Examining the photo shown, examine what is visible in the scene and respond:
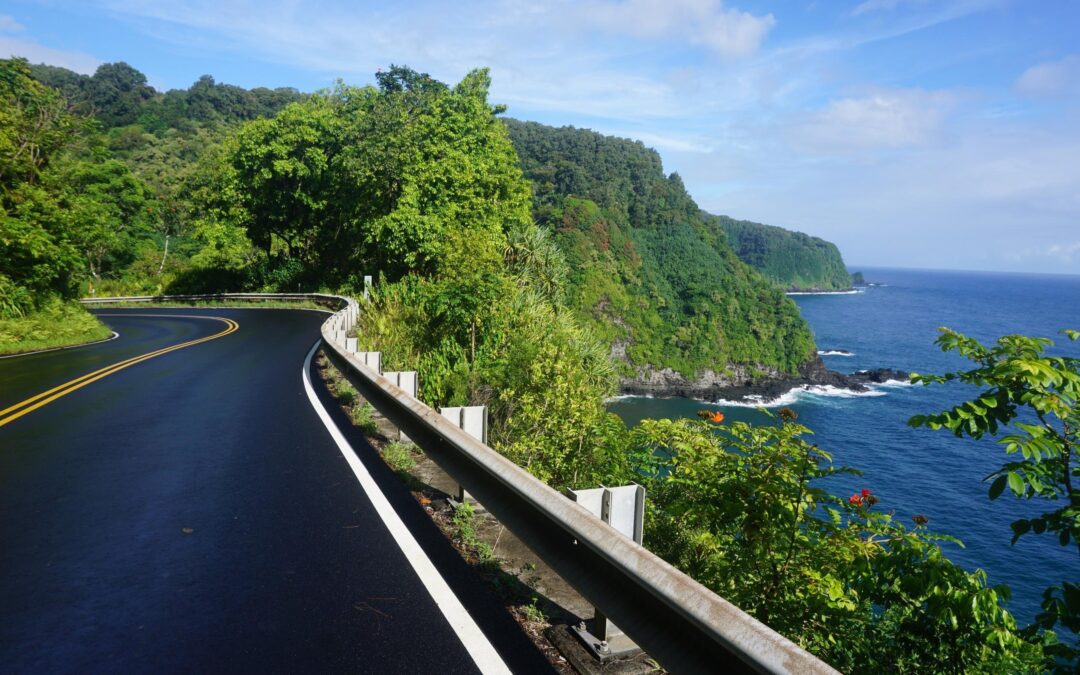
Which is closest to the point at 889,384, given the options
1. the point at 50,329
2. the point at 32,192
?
the point at 50,329

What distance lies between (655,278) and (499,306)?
108487 mm

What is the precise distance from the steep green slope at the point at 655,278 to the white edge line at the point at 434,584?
6164 cm

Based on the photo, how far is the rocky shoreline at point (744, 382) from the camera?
82.9m

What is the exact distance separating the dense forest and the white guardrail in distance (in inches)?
78.8

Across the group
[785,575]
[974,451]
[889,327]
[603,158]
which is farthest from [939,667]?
[603,158]

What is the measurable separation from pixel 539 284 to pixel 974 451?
48.7 meters

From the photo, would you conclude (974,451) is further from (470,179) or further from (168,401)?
(168,401)

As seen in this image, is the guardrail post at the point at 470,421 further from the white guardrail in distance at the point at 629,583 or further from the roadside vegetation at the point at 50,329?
the roadside vegetation at the point at 50,329

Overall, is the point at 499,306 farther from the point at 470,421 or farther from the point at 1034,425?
the point at 1034,425

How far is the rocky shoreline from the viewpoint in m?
82.9

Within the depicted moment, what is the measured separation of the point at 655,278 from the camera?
121188 millimetres

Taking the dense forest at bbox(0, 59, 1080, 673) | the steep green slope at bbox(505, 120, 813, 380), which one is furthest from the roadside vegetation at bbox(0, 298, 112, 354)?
the steep green slope at bbox(505, 120, 813, 380)

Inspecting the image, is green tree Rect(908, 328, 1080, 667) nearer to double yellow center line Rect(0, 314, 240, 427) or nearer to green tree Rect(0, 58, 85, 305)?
double yellow center line Rect(0, 314, 240, 427)

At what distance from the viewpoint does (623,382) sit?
8688 cm
